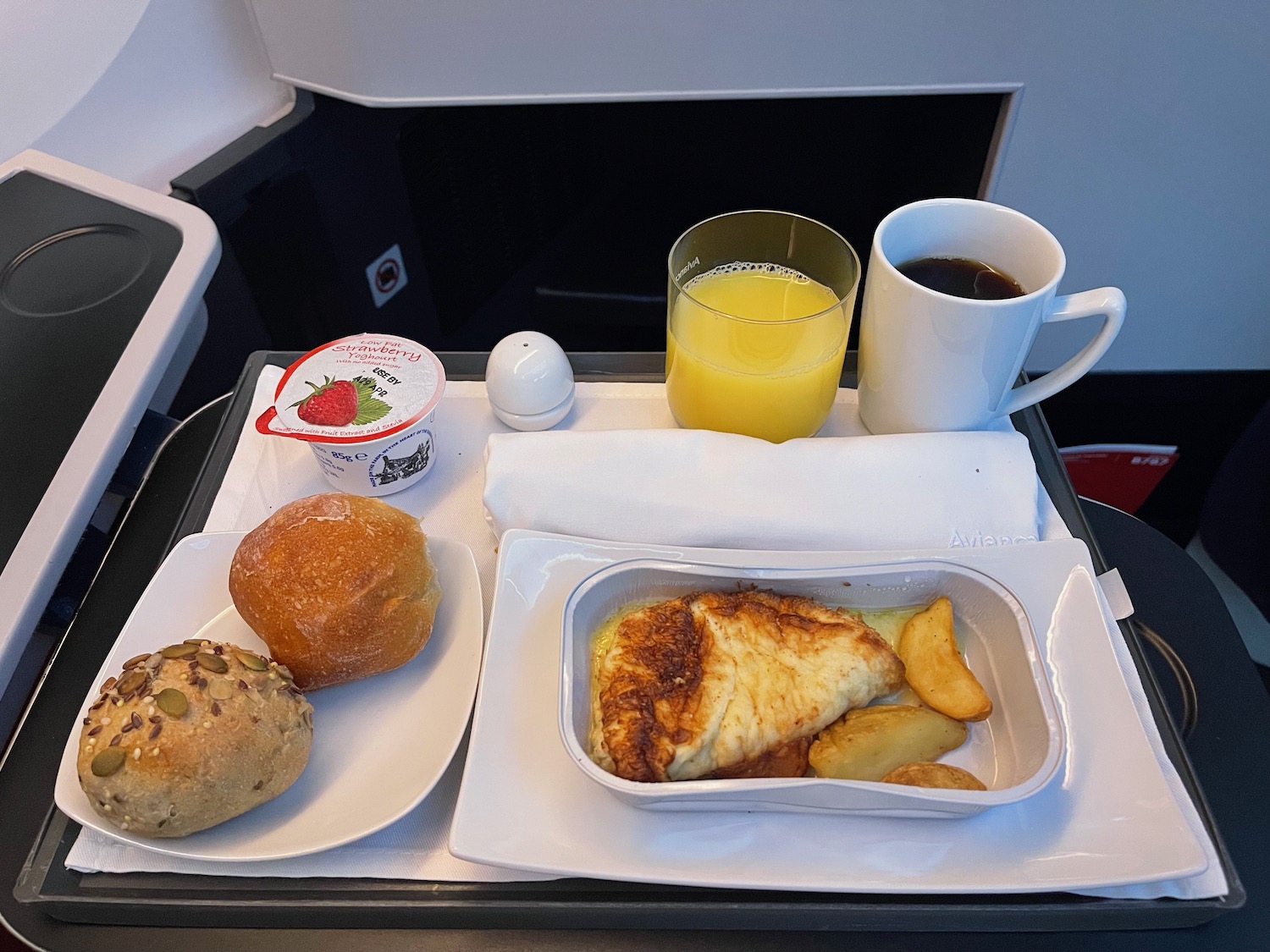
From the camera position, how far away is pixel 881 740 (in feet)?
2.41

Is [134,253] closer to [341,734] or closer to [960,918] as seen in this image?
[341,734]

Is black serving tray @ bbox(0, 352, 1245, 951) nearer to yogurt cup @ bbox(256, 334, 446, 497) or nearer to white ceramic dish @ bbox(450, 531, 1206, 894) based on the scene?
white ceramic dish @ bbox(450, 531, 1206, 894)

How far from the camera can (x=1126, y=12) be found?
110 centimetres

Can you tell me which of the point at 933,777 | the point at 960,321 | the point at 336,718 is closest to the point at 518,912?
the point at 336,718

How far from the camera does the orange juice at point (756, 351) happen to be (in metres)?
0.91

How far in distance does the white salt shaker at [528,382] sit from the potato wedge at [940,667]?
1.60 feet

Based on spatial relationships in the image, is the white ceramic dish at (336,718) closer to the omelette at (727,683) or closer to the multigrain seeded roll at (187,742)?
the multigrain seeded roll at (187,742)

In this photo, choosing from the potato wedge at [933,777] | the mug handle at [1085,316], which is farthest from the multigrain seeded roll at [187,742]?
the mug handle at [1085,316]

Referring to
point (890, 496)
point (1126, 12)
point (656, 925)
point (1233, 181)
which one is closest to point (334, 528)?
point (656, 925)

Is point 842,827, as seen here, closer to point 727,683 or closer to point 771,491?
point 727,683

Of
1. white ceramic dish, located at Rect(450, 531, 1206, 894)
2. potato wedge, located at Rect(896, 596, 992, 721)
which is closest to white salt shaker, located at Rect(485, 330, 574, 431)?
white ceramic dish, located at Rect(450, 531, 1206, 894)

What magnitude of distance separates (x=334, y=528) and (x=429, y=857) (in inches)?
12.4

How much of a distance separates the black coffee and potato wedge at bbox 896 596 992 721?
34 centimetres

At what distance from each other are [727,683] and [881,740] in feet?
0.46
